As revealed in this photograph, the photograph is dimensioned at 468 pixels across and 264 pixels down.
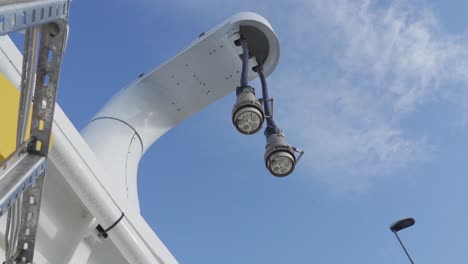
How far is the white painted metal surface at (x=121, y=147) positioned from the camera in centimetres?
227

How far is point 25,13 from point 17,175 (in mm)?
408

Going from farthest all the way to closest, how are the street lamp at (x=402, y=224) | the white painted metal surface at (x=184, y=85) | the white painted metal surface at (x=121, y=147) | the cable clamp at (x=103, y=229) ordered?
the street lamp at (x=402, y=224), the white painted metal surface at (x=184, y=85), the cable clamp at (x=103, y=229), the white painted metal surface at (x=121, y=147)

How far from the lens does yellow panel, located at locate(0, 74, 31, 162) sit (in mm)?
1516

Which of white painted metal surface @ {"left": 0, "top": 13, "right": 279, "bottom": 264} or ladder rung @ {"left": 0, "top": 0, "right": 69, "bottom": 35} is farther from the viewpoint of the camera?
white painted metal surface @ {"left": 0, "top": 13, "right": 279, "bottom": 264}

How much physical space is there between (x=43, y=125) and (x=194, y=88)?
2687 mm

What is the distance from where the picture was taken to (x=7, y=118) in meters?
1.64

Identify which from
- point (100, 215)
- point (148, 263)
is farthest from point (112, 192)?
point (148, 263)

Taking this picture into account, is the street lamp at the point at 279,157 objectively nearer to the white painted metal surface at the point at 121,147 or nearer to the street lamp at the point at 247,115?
the street lamp at the point at 247,115

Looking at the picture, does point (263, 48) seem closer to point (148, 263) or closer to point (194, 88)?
point (194, 88)

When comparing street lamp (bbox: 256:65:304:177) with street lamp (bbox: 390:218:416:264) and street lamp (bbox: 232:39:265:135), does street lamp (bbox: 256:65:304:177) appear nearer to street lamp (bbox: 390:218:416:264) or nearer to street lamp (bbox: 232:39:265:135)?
street lamp (bbox: 232:39:265:135)

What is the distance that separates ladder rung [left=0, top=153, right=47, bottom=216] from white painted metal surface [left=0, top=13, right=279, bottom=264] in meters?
0.78

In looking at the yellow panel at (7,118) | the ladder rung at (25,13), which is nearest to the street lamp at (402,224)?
the yellow panel at (7,118)

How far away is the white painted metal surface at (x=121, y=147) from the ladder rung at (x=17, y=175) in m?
0.78

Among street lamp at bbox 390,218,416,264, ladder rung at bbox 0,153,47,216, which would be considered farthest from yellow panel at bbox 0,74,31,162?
street lamp at bbox 390,218,416,264
